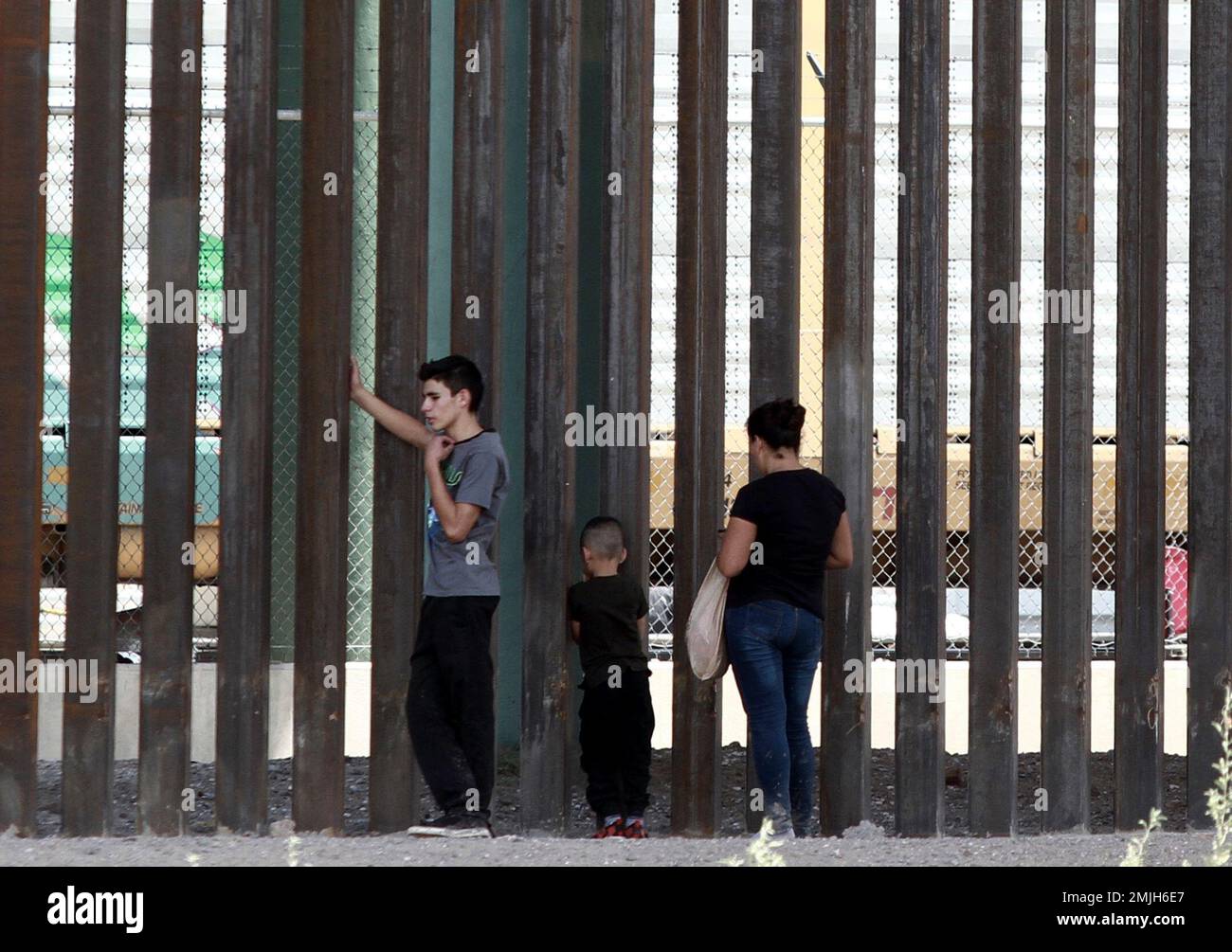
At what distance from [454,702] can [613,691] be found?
2.14 ft

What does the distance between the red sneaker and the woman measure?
19.6 inches

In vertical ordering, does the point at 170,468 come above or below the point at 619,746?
above

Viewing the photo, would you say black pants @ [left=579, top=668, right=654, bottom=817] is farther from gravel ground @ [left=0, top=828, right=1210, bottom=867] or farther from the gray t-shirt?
the gray t-shirt

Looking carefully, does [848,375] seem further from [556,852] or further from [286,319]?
[286,319]

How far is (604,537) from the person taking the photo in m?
5.92

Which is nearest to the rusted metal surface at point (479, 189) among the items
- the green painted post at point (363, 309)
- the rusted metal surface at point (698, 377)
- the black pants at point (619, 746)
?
the rusted metal surface at point (698, 377)

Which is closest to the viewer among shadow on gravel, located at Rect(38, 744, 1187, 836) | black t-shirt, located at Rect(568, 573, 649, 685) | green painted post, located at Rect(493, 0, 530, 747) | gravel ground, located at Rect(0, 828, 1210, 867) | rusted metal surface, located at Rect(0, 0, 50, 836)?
gravel ground, located at Rect(0, 828, 1210, 867)

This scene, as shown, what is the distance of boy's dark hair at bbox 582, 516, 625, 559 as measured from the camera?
233 inches

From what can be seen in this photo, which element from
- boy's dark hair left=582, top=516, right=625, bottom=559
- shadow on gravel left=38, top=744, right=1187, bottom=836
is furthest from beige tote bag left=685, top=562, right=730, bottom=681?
shadow on gravel left=38, top=744, right=1187, bottom=836

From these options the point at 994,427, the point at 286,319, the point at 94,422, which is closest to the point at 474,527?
the point at 94,422

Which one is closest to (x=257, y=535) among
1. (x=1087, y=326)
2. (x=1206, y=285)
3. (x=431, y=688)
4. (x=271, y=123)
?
(x=431, y=688)

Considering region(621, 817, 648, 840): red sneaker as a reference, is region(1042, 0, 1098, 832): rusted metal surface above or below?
above

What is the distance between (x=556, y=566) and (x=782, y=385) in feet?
3.66

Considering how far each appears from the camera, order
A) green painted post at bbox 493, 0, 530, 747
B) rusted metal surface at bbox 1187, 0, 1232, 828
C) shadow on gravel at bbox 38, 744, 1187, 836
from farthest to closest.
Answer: green painted post at bbox 493, 0, 530, 747, shadow on gravel at bbox 38, 744, 1187, 836, rusted metal surface at bbox 1187, 0, 1232, 828
